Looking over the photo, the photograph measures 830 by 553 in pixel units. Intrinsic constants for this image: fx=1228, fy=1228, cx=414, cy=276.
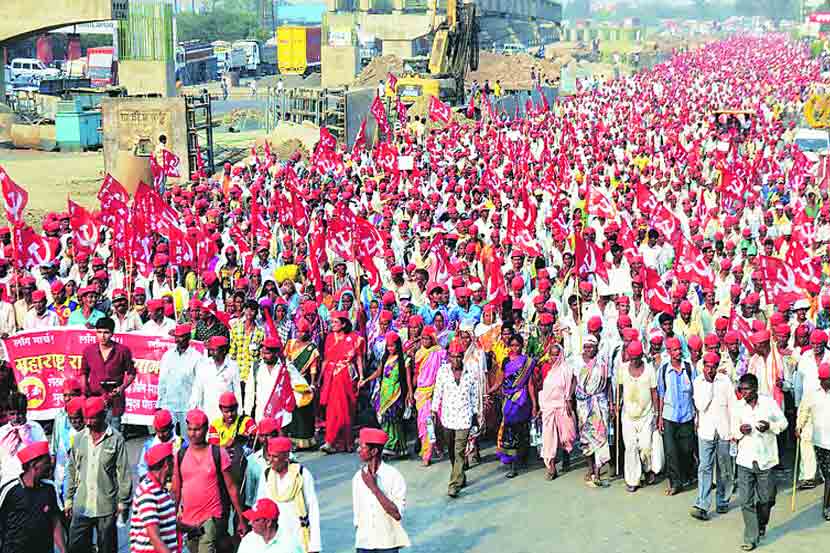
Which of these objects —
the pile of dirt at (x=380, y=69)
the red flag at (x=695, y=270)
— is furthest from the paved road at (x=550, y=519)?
the pile of dirt at (x=380, y=69)

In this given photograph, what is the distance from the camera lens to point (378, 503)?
6234mm

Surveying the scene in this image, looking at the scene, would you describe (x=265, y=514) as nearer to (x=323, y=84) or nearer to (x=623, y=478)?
(x=623, y=478)

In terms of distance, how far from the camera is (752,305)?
9953mm

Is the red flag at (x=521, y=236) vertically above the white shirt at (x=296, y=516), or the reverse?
the white shirt at (x=296, y=516)

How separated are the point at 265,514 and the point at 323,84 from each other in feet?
150

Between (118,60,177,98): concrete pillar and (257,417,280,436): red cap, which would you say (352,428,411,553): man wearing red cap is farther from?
(118,60,177,98): concrete pillar

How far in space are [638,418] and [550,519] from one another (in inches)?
39.3

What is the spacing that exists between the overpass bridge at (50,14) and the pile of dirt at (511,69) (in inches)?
1307

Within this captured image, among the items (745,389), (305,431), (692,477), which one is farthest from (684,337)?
(305,431)

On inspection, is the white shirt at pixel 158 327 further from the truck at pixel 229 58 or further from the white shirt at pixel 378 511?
the truck at pixel 229 58

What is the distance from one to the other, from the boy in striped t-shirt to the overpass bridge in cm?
2588

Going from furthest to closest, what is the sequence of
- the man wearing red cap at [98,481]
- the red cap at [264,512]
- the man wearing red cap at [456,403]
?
the man wearing red cap at [456,403], the man wearing red cap at [98,481], the red cap at [264,512]

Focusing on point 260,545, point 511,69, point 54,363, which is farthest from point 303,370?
point 511,69

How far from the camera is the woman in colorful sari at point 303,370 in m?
9.45
